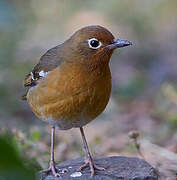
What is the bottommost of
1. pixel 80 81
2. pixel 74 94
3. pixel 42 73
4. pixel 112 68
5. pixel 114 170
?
pixel 114 170

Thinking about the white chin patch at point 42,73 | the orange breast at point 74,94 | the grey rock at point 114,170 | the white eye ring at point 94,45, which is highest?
the white eye ring at point 94,45

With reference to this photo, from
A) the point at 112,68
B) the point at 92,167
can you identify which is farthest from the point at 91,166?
the point at 112,68

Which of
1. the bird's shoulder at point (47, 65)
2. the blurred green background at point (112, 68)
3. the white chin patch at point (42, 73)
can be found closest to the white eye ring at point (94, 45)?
the bird's shoulder at point (47, 65)

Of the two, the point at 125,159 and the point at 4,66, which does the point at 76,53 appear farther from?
the point at 4,66

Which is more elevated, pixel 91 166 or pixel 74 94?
pixel 74 94

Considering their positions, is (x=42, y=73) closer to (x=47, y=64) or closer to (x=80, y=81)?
(x=47, y=64)

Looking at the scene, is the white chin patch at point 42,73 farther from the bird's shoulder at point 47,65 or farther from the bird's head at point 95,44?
the bird's head at point 95,44
